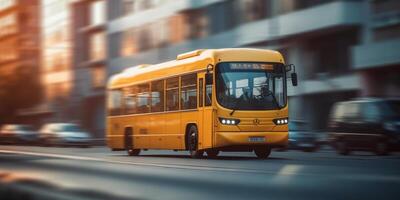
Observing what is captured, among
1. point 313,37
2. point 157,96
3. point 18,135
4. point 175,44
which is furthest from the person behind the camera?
point 175,44

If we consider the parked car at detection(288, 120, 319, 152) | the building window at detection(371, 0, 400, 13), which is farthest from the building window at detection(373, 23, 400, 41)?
the parked car at detection(288, 120, 319, 152)

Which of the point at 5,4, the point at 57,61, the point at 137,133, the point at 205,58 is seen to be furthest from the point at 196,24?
the point at 5,4

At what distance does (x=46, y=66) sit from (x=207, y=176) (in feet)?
254

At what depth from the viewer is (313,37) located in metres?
42.9

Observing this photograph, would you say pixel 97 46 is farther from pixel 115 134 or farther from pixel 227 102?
pixel 227 102

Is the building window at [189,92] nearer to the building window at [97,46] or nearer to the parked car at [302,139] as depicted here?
the parked car at [302,139]

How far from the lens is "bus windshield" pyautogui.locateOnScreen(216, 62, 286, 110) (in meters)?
21.7

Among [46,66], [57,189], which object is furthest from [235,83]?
[46,66]

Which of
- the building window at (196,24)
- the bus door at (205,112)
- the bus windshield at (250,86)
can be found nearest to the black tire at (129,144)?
the bus door at (205,112)

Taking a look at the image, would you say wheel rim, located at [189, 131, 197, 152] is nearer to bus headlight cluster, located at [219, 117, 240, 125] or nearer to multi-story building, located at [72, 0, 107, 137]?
bus headlight cluster, located at [219, 117, 240, 125]

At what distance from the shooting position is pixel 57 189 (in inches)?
468

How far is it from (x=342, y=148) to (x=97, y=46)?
48487 mm

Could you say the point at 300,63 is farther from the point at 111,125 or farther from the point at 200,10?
the point at 111,125

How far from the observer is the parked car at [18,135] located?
2178 inches
